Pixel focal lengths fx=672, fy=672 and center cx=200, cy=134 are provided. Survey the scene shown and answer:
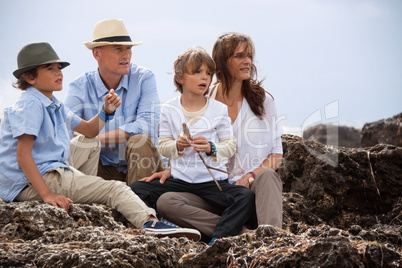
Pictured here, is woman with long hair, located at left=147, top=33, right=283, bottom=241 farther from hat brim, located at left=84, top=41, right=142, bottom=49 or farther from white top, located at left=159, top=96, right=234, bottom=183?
hat brim, located at left=84, top=41, right=142, bottom=49

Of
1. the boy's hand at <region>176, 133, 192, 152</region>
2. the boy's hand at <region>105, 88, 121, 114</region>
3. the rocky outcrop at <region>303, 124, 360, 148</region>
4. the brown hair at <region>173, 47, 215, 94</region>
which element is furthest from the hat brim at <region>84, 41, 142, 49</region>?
the rocky outcrop at <region>303, 124, 360, 148</region>

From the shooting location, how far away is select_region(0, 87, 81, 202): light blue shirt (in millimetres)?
5551

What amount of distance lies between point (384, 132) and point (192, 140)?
9323 mm

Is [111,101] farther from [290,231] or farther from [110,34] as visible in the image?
[290,231]

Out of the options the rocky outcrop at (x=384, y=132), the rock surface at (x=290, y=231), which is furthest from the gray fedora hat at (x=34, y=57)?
the rocky outcrop at (x=384, y=132)

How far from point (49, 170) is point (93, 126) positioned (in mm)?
844

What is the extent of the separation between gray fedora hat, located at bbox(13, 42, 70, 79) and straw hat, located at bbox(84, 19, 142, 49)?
3.34 ft

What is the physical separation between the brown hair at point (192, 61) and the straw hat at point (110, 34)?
1.08 meters

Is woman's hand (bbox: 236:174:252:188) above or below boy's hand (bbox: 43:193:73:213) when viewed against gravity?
above

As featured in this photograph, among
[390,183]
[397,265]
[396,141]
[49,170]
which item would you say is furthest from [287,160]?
[396,141]

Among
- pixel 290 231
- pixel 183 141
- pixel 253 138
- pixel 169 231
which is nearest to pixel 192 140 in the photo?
pixel 183 141

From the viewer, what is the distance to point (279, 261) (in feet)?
12.1

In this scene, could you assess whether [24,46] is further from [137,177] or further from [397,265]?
[397,265]

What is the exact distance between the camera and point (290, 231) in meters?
5.46
